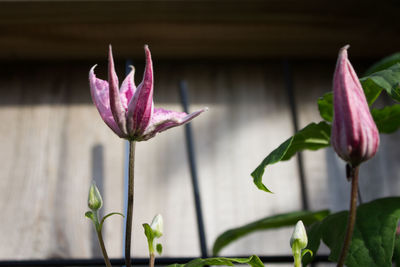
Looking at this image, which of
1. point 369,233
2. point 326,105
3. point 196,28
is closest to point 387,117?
point 326,105

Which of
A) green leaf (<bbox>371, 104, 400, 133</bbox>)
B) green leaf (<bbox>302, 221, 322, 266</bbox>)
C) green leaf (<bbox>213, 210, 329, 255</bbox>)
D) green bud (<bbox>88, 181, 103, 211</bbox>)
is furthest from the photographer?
green leaf (<bbox>213, 210, 329, 255</bbox>)

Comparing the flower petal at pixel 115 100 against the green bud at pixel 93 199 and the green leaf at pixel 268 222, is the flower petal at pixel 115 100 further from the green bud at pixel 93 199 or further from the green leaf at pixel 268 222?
the green leaf at pixel 268 222

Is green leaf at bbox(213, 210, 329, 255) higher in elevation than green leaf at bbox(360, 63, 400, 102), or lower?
lower

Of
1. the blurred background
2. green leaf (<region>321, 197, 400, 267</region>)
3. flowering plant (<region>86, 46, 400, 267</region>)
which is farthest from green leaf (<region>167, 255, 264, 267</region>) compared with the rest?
the blurred background

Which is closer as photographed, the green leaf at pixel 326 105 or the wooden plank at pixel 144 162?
the green leaf at pixel 326 105

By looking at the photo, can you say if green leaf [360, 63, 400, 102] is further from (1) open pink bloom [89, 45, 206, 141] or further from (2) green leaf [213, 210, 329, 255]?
(2) green leaf [213, 210, 329, 255]

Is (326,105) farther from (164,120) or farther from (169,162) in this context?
(169,162)

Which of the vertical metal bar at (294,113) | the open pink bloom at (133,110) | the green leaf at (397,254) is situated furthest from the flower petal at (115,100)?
the vertical metal bar at (294,113)

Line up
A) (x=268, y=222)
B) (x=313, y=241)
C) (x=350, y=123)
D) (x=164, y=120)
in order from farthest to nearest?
(x=268, y=222) → (x=313, y=241) → (x=164, y=120) → (x=350, y=123)
